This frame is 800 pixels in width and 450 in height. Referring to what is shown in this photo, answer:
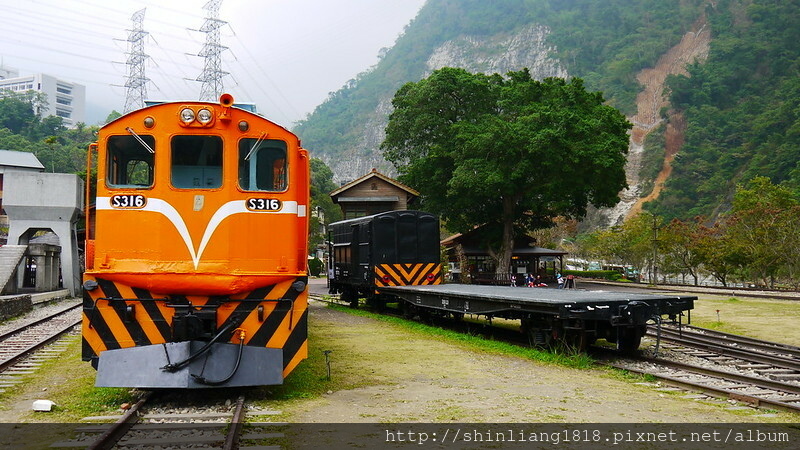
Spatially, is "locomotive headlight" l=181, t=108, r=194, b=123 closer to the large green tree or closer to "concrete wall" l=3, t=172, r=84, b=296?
"concrete wall" l=3, t=172, r=84, b=296

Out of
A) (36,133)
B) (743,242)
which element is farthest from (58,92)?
(743,242)

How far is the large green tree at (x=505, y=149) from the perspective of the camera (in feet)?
110

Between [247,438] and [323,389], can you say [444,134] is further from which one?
[247,438]

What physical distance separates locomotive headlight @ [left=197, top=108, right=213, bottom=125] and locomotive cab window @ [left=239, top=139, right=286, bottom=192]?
1.49 feet

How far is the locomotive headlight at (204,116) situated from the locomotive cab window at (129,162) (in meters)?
0.62

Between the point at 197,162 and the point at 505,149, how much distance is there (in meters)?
28.0

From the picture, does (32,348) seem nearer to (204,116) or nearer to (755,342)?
(204,116)

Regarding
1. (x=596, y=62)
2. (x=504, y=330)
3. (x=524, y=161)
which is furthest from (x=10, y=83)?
(x=504, y=330)

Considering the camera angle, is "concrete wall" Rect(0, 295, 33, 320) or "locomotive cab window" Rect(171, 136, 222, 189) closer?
"locomotive cab window" Rect(171, 136, 222, 189)

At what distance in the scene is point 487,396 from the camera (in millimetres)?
7922

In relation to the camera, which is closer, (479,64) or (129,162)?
(129,162)

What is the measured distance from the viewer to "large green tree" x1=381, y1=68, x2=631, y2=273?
110ft

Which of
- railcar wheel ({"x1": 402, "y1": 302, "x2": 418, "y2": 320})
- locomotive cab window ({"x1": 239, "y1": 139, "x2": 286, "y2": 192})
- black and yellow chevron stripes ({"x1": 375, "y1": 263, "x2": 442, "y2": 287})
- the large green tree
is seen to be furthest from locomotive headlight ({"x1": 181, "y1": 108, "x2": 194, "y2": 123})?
the large green tree

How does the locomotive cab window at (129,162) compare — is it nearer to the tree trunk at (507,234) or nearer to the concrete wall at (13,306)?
the concrete wall at (13,306)
